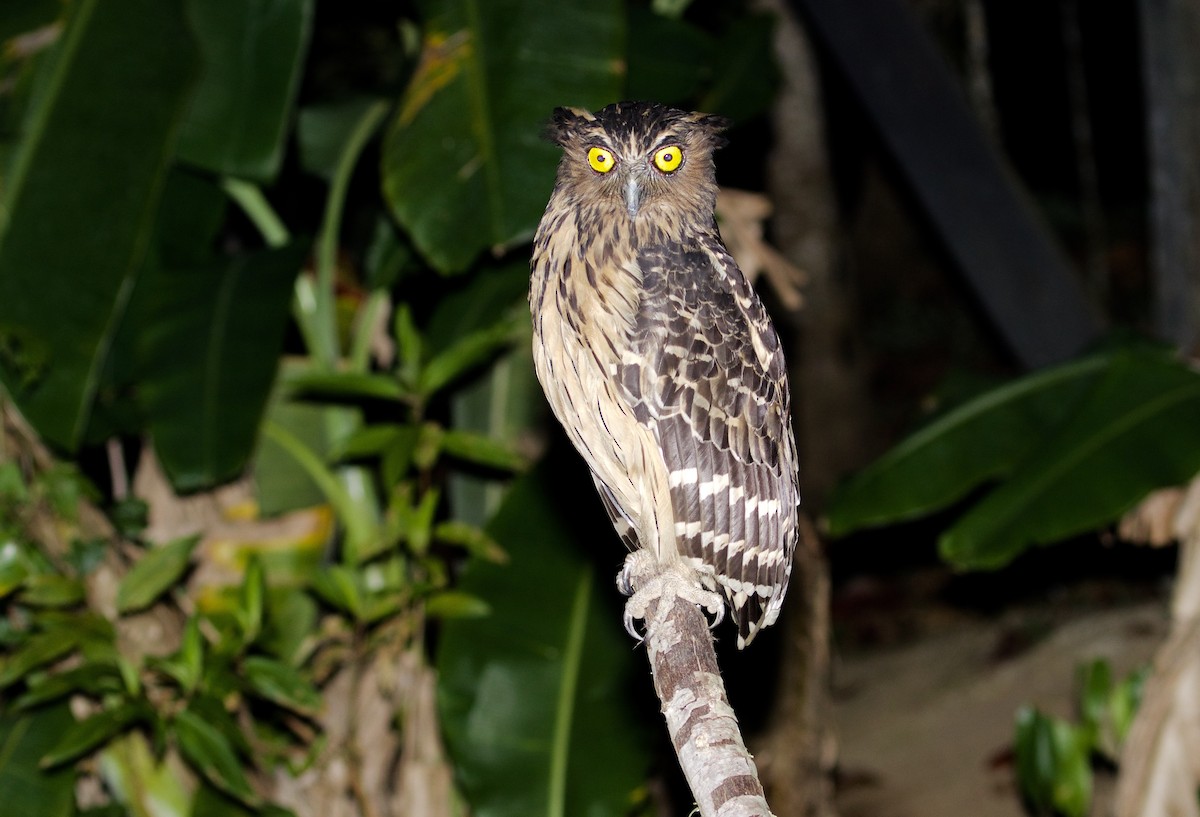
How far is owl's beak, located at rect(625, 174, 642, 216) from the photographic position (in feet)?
7.46

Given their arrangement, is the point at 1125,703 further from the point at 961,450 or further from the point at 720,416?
the point at 720,416

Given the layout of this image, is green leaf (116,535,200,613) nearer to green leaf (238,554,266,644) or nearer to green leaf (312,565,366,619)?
green leaf (238,554,266,644)

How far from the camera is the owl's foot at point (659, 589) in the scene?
2.43 metres

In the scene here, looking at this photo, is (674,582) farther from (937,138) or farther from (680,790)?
(937,138)

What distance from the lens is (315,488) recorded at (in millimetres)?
4137

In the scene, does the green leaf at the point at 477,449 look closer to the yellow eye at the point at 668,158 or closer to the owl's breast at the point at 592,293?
the owl's breast at the point at 592,293

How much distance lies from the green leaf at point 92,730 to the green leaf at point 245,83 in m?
1.56

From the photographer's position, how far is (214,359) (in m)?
3.70

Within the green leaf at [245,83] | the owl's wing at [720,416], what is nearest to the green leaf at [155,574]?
the green leaf at [245,83]

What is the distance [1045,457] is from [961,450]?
394mm

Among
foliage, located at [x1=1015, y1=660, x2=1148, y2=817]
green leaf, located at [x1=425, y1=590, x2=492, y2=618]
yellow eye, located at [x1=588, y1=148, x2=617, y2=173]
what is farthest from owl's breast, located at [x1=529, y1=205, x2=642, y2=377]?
foliage, located at [x1=1015, y1=660, x2=1148, y2=817]

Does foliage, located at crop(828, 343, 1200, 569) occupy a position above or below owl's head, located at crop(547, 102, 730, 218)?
below

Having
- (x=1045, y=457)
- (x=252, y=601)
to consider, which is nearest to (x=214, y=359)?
(x=252, y=601)

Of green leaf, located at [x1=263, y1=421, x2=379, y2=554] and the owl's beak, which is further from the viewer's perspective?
green leaf, located at [x1=263, y1=421, x2=379, y2=554]
